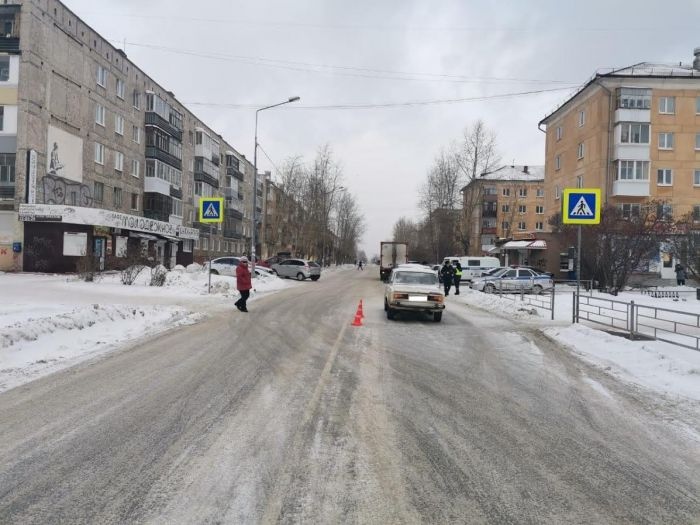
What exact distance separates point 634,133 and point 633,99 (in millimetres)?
2604

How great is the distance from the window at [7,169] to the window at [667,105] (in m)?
45.2

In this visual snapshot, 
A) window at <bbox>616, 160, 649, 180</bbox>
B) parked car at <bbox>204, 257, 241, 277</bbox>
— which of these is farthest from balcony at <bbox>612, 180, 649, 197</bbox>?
parked car at <bbox>204, 257, 241, 277</bbox>

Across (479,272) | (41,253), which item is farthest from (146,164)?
(479,272)

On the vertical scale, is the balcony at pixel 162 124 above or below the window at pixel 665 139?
above

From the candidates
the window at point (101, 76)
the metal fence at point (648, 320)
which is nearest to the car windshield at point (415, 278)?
the metal fence at point (648, 320)

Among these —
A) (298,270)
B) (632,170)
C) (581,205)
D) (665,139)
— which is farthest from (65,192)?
(665,139)

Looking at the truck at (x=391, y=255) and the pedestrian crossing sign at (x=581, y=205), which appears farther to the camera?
the truck at (x=391, y=255)

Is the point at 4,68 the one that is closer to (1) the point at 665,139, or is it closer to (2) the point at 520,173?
(1) the point at 665,139

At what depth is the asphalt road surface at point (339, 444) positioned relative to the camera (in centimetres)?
346

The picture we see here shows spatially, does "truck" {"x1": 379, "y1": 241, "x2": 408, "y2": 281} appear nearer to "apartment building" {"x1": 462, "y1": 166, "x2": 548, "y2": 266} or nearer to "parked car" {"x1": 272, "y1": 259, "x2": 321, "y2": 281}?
"parked car" {"x1": 272, "y1": 259, "x2": 321, "y2": 281}

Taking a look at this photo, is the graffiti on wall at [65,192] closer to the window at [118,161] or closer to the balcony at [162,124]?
the window at [118,161]

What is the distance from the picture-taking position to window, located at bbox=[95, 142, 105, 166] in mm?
36188

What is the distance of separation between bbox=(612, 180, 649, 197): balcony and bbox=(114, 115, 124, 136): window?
3774cm

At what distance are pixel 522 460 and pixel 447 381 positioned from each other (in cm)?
295
